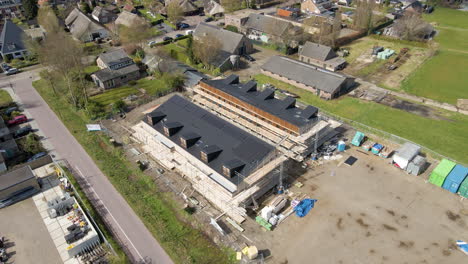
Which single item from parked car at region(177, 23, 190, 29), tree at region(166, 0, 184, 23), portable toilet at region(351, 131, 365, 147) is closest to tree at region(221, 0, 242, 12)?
tree at region(166, 0, 184, 23)

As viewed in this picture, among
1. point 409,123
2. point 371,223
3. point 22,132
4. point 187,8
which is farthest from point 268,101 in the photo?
point 187,8

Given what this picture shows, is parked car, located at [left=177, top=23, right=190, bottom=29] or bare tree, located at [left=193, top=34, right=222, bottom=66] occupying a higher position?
bare tree, located at [left=193, top=34, right=222, bottom=66]

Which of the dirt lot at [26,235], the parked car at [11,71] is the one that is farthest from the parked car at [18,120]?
the parked car at [11,71]

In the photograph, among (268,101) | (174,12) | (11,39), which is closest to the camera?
(268,101)

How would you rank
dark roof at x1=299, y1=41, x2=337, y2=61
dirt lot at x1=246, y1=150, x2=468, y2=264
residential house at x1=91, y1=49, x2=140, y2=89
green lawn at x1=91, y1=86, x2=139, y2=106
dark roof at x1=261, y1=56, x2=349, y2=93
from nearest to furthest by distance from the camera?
1. dirt lot at x1=246, y1=150, x2=468, y2=264
2. dark roof at x1=261, y1=56, x2=349, y2=93
3. green lawn at x1=91, y1=86, x2=139, y2=106
4. residential house at x1=91, y1=49, x2=140, y2=89
5. dark roof at x1=299, y1=41, x2=337, y2=61

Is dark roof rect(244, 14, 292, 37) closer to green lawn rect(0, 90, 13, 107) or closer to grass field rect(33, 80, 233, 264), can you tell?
grass field rect(33, 80, 233, 264)

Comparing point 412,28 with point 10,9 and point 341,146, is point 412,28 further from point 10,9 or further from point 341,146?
point 10,9

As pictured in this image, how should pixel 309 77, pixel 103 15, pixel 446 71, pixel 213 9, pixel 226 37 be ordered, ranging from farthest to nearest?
pixel 213 9, pixel 103 15, pixel 226 37, pixel 446 71, pixel 309 77
